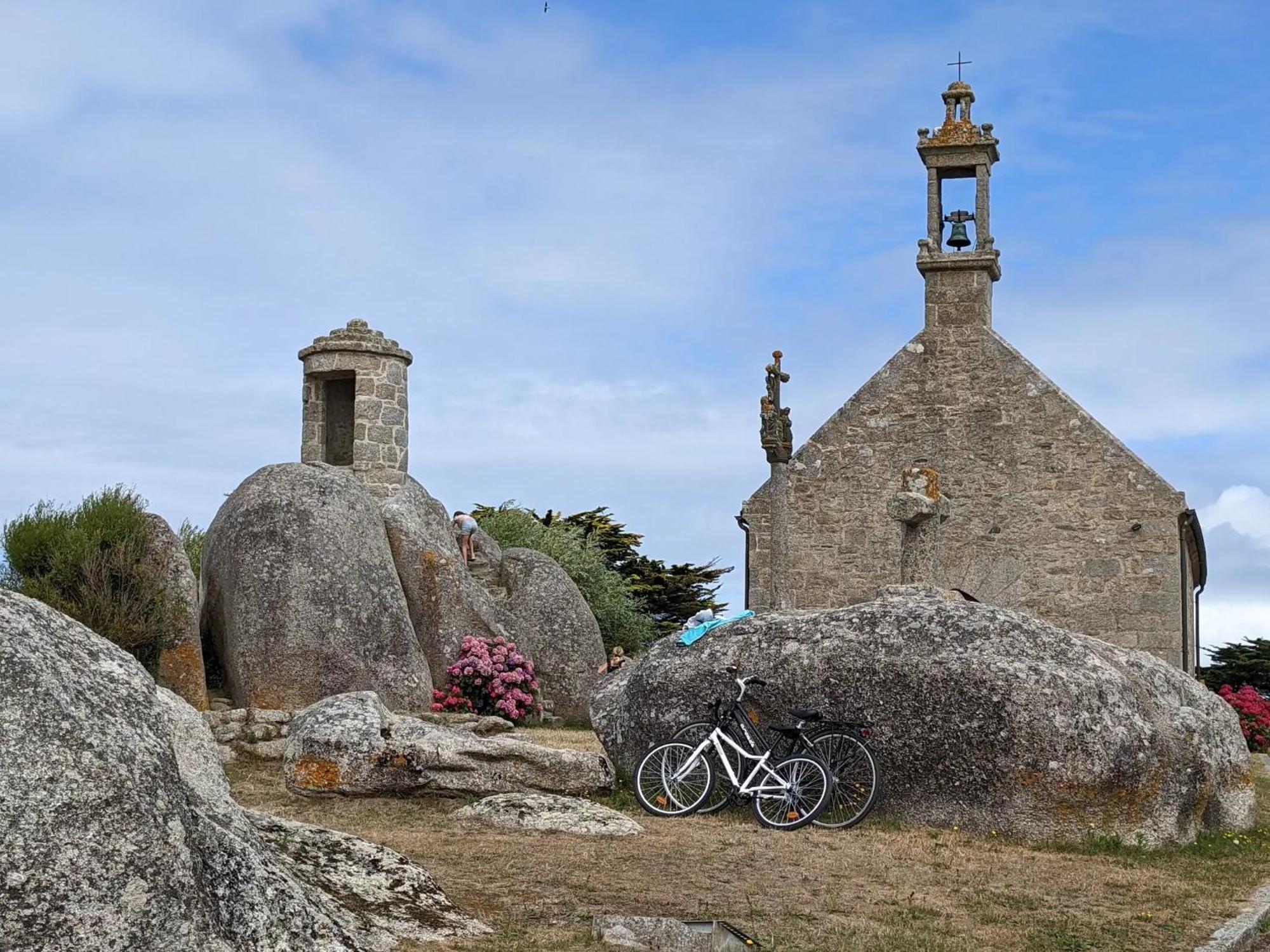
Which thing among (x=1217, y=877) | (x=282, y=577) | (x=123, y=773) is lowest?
(x=1217, y=877)

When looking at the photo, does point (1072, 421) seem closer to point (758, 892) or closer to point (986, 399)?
point (986, 399)

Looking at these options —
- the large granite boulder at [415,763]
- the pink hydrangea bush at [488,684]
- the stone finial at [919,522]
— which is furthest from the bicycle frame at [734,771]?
the pink hydrangea bush at [488,684]

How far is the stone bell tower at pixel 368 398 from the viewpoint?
22.9 meters

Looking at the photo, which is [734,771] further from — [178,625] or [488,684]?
[488,684]

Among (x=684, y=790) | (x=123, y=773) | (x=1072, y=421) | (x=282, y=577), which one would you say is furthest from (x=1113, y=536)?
(x=123, y=773)

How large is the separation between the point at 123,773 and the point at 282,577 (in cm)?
1507

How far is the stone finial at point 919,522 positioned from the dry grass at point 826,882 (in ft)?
19.0

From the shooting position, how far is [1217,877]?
10.5 metres

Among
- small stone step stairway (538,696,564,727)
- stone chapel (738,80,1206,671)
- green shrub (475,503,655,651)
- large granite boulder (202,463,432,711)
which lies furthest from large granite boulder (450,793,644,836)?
green shrub (475,503,655,651)

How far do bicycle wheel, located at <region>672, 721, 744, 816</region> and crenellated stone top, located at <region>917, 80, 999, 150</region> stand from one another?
1751cm

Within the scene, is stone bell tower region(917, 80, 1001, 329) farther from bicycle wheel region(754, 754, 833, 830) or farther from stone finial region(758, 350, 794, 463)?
bicycle wheel region(754, 754, 833, 830)

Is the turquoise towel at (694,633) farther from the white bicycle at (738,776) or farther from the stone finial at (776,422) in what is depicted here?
the stone finial at (776,422)

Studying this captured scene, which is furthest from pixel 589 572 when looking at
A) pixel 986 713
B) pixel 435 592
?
pixel 986 713

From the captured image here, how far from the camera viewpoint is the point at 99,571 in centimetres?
1853
